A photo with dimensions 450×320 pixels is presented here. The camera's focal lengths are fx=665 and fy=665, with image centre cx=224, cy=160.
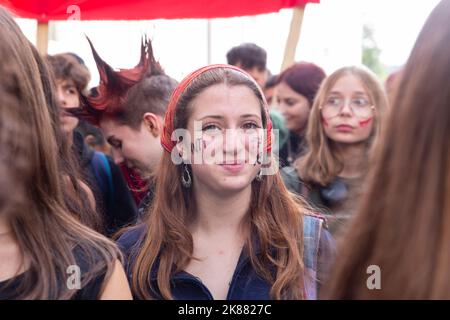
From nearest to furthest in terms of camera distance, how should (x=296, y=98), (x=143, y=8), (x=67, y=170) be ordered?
(x=67, y=170) → (x=143, y=8) → (x=296, y=98)

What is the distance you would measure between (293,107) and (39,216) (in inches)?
106

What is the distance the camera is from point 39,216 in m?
1.59

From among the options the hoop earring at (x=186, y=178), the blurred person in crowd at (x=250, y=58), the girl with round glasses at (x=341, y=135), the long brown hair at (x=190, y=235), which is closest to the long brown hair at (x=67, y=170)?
the long brown hair at (x=190, y=235)

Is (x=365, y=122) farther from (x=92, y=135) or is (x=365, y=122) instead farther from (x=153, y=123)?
(x=92, y=135)

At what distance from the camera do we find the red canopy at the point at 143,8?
9.38 ft

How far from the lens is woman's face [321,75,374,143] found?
3.23 m

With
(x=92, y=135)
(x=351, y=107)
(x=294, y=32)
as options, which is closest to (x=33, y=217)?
(x=294, y=32)

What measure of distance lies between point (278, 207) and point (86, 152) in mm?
1405

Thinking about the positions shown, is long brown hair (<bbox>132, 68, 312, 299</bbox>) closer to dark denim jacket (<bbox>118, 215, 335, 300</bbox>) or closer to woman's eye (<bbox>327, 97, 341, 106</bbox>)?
dark denim jacket (<bbox>118, 215, 335, 300</bbox>)

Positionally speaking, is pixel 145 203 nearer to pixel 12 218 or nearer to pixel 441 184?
pixel 12 218

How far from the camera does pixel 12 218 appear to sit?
62.2 inches

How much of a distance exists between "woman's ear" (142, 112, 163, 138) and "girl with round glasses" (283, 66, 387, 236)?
67 centimetres

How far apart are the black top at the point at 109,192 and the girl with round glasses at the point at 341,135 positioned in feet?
2.45

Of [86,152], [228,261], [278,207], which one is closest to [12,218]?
[228,261]
